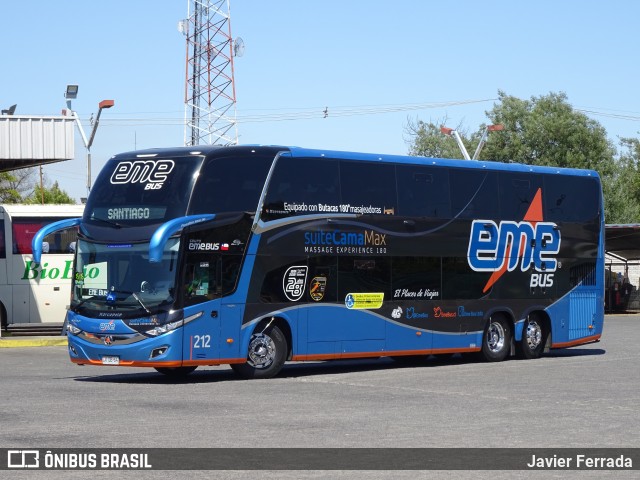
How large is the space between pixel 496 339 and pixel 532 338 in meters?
1.13

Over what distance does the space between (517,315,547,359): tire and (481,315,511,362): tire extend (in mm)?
394

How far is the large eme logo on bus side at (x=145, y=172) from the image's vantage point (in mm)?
20391

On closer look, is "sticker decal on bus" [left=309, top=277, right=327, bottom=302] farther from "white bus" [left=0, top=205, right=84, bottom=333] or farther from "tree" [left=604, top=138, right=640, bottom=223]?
"tree" [left=604, top=138, right=640, bottom=223]

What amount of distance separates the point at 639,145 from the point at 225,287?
259 feet

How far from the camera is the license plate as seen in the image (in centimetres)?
1992

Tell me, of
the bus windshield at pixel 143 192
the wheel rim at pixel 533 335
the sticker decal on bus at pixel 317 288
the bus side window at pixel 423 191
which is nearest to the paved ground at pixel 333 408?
the sticker decal on bus at pixel 317 288

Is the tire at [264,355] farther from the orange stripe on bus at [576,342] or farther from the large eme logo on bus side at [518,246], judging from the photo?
the orange stripe on bus at [576,342]

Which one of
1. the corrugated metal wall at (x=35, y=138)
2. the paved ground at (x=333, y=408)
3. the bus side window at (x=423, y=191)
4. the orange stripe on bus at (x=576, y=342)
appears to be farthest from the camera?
the corrugated metal wall at (x=35, y=138)

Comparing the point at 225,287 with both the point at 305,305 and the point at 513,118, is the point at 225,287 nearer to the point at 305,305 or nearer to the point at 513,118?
the point at 305,305

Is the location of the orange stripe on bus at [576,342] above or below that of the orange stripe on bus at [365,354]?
below

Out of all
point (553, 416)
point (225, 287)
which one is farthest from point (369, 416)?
point (225, 287)

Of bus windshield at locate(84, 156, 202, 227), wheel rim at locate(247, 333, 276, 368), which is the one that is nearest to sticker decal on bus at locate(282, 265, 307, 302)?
wheel rim at locate(247, 333, 276, 368)

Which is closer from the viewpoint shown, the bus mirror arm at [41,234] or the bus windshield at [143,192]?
the bus windshield at [143,192]

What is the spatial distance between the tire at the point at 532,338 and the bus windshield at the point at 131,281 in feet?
30.2
